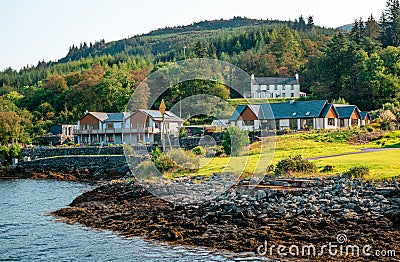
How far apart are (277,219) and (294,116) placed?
44.3 meters

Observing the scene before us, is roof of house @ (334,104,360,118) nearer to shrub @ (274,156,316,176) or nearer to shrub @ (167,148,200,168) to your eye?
shrub @ (167,148,200,168)

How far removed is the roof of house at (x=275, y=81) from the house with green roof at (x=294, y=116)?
110ft

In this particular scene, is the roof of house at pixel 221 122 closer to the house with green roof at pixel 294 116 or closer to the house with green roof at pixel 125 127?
the house with green roof at pixel 294 116

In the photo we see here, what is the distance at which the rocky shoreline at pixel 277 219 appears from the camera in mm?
16578

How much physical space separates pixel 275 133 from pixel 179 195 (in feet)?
101

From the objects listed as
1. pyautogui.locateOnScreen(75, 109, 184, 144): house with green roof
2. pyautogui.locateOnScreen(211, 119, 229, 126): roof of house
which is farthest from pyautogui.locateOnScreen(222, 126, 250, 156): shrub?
pyautogui.locateOnScreen(211, 119, 229, 126): roof of house

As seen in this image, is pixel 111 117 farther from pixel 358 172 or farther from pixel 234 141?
pixel 358 172

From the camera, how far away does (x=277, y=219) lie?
19219mm

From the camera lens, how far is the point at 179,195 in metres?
25.8

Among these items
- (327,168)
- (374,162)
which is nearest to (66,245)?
(327,168)

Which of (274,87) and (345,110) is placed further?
(274,87)

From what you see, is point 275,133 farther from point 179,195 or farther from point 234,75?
point 234,75

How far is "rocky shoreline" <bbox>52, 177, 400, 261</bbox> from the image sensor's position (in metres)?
16.6

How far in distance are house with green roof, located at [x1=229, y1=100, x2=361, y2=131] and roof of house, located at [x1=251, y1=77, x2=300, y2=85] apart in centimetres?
3359
